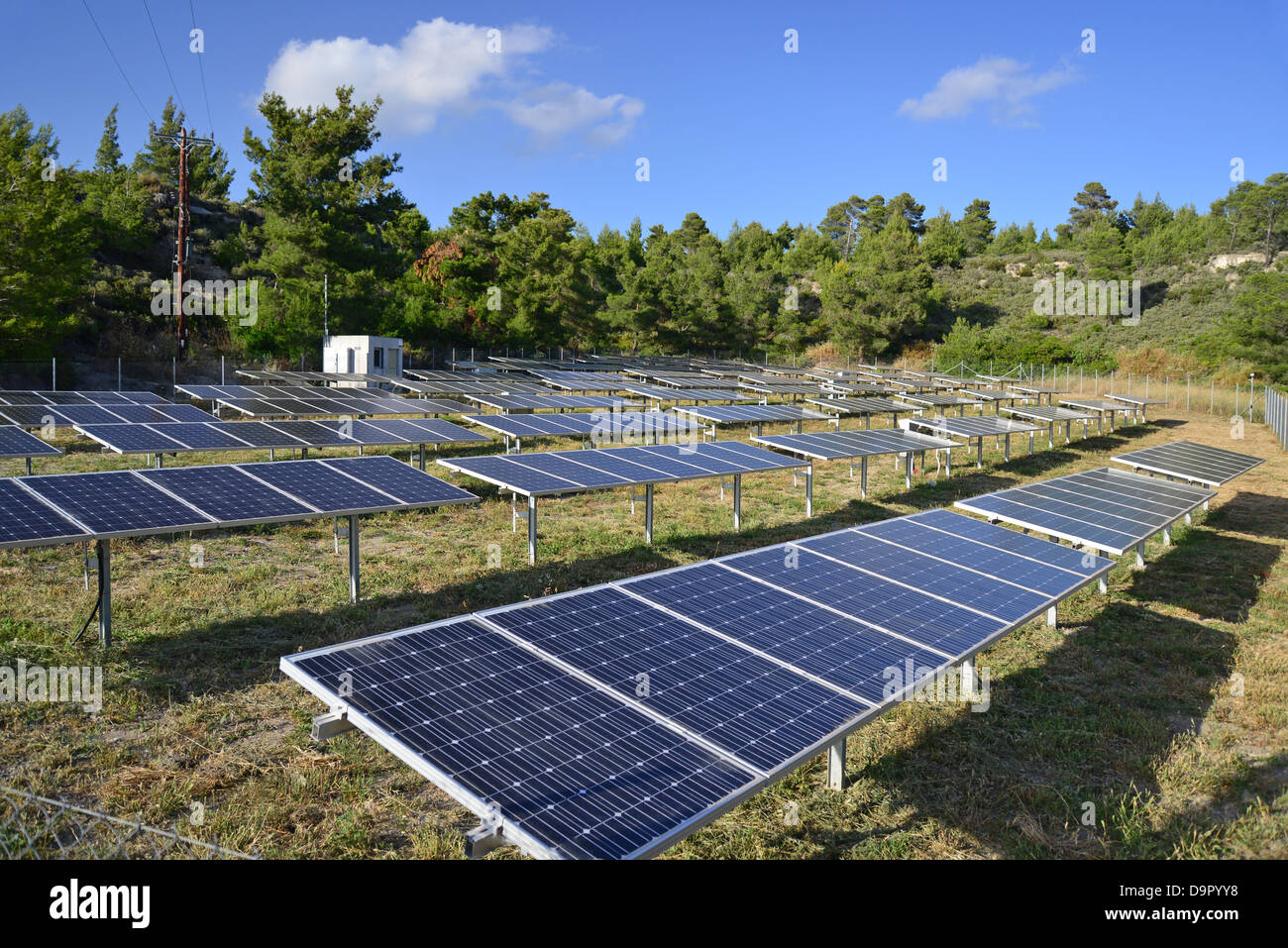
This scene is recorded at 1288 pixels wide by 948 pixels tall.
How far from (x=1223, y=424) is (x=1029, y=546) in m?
41.3

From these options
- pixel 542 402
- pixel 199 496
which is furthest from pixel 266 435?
pixel 542 402

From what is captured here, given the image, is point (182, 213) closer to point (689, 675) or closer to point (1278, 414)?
point (689, 675)

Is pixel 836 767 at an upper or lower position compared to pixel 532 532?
lower

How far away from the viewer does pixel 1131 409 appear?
40688 millimetres

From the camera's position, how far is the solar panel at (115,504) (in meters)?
8.73

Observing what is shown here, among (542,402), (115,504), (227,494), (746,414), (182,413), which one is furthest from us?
(542,402)

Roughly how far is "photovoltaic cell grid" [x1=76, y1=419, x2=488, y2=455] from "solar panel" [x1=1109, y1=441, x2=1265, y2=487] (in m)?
17.2

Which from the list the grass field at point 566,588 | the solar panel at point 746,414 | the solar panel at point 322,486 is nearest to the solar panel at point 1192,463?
the grass field at point 566,588

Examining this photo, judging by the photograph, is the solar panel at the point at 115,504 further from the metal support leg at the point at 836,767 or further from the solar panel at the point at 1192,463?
the solar panel at the point at 1192,463

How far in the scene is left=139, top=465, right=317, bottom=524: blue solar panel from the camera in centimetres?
979

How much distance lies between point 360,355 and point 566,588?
117 ft

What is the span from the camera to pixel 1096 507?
1359 cm
